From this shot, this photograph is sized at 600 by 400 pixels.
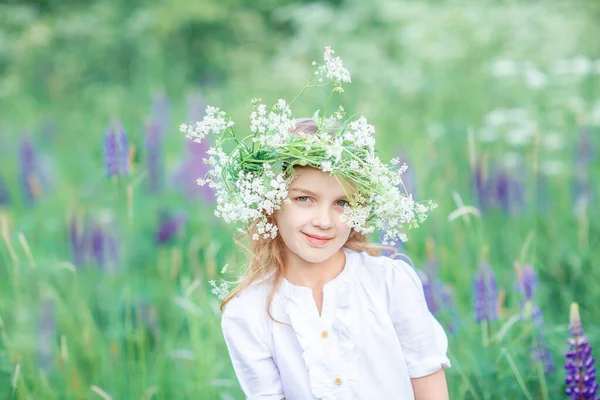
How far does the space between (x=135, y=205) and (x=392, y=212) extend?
2.09m

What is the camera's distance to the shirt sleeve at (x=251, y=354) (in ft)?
5.94

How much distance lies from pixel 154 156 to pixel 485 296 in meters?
1.74

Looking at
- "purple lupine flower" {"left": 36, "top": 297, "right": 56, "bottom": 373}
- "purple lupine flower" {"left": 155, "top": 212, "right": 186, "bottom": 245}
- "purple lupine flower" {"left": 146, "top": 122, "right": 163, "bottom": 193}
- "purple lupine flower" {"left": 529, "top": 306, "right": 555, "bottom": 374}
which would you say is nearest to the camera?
"purple lupine flower" {"left": 529, "top": 306, "right": 555, "bottom": 374}

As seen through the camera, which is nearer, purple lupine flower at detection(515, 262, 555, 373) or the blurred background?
purple lupine flower at detection(515, 262, 555, 373)

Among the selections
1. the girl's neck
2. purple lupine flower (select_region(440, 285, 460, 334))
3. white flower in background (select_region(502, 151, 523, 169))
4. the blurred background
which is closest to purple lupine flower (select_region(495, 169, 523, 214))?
the blurred background

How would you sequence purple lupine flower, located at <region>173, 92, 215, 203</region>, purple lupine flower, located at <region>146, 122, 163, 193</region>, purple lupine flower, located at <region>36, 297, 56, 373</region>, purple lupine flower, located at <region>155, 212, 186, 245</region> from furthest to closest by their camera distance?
purple lupine flower, located at <region>173, 92, 215, 203</region>
purple lupine flower, located at <region>155, 212, 186, 245</region>
purple lupine flower, located at <region>146, 122, 163, 193</region>
purple lupine flower, located at <region>36, 297, 56, 373</region>

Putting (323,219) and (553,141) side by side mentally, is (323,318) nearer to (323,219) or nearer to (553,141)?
(323,219)

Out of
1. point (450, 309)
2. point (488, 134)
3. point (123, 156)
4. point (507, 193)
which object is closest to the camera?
point (123, 156)

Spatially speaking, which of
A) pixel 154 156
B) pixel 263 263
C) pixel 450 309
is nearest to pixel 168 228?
pixel 154 156

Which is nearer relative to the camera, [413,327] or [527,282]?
[413,327]

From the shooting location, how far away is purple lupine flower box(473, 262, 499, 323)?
7.59ft

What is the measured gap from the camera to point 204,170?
3.77 metres

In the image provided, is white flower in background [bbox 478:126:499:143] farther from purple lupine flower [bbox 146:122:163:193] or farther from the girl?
the girl

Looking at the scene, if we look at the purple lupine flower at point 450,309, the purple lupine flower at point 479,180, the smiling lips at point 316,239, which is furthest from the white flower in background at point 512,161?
the smiling lips at point 316,239
